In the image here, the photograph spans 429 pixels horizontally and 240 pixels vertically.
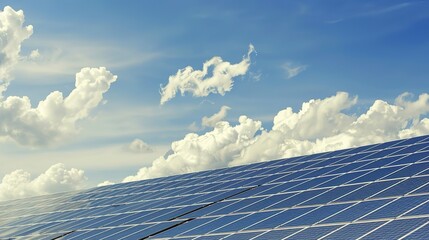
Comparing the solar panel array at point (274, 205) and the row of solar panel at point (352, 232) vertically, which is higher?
the solar panel array at point (274, 205)

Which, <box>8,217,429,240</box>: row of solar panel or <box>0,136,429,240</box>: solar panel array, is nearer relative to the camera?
<box>8,217,429,240</box>: row of solar panel

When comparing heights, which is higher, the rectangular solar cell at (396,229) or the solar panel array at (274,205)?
the solar panel array at (274,205)

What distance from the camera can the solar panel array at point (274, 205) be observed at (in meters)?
16.1

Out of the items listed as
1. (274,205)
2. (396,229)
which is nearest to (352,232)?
(396,229)

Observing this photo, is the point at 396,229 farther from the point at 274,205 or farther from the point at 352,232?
the point at 274,205

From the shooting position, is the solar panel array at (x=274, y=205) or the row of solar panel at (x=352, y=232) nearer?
the row of solar panel at (x=352, y=232)

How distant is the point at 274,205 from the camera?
70.5 feet

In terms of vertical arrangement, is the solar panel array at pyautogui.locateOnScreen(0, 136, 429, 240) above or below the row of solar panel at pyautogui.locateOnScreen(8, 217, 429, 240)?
above

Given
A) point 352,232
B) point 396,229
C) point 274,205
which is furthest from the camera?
point 274,205

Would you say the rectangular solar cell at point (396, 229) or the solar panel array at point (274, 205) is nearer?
the rectangular solar cell at point (396, 229)

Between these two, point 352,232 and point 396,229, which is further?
point 352,232

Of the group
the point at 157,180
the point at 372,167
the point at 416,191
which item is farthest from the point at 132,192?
the point at 416,191

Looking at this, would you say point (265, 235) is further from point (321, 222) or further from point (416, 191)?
point (416, 191)

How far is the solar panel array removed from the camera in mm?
16109
